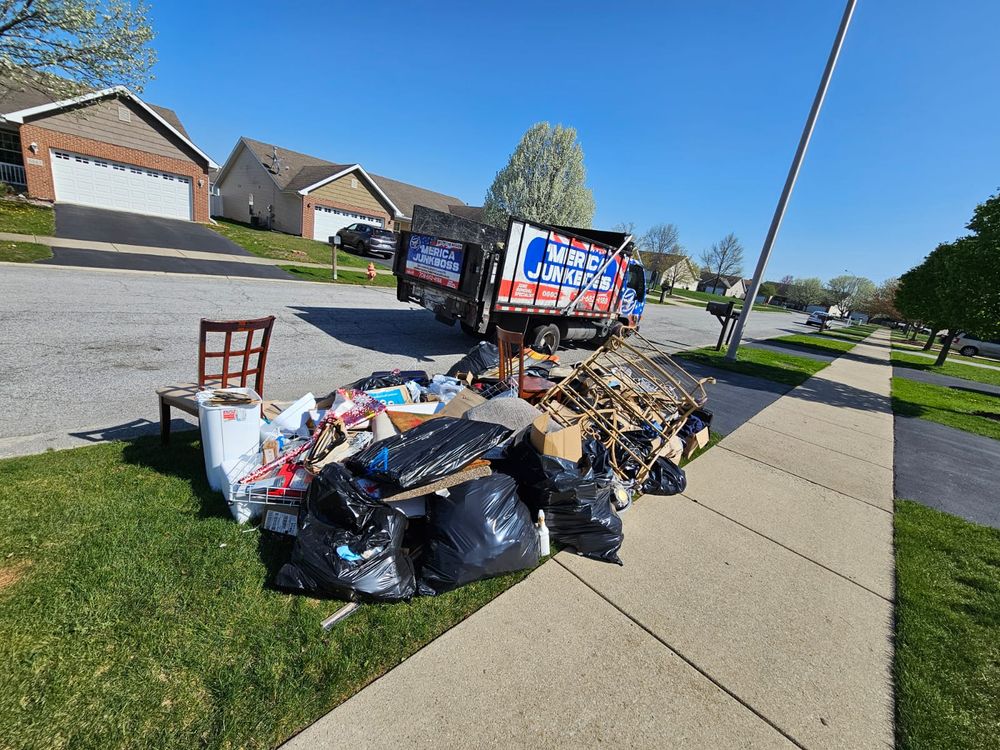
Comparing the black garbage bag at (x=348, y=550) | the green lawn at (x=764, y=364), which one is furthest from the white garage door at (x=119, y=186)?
the black garbage bag at (x=348, y=550)

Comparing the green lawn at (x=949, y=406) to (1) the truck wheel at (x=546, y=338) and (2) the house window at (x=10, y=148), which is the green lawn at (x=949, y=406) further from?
(2) the house window at (x=10, y=148)

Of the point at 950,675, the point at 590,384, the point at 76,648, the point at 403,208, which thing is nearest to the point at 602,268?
the point at 590,384

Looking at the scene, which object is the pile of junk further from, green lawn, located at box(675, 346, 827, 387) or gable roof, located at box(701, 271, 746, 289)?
gable roof, located at box(701, 271, 746, 289)

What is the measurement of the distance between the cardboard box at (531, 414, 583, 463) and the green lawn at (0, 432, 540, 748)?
3.09ft

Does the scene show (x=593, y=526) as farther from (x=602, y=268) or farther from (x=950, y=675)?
(x=602, y=268)

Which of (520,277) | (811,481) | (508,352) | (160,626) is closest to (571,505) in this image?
(508,352)

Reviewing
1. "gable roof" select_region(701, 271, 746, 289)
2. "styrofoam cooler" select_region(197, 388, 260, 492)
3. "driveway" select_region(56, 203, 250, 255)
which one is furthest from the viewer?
"gable roof" select_region(701, 271, 746, 289)

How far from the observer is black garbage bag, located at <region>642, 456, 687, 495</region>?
4.12 m

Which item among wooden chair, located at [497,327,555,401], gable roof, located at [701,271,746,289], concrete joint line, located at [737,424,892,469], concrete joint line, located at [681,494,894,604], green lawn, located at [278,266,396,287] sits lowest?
concrete joint line, located at [681,494,894,604]

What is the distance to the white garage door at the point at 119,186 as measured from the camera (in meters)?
18.9

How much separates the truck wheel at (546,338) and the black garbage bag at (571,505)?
17.7ft

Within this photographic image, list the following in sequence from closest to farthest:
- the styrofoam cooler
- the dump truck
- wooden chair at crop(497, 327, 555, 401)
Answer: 1. the styrofoam cooler
2. wooden chair at crop(497, 327, 555, 401)
3. the dump truck

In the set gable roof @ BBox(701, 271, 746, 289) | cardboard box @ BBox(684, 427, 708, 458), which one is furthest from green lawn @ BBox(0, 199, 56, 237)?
gable roof @ BBox(701, 271, 746, 289)

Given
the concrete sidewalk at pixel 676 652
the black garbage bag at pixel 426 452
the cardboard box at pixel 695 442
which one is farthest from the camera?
the cardboard box at pixel 695 442
